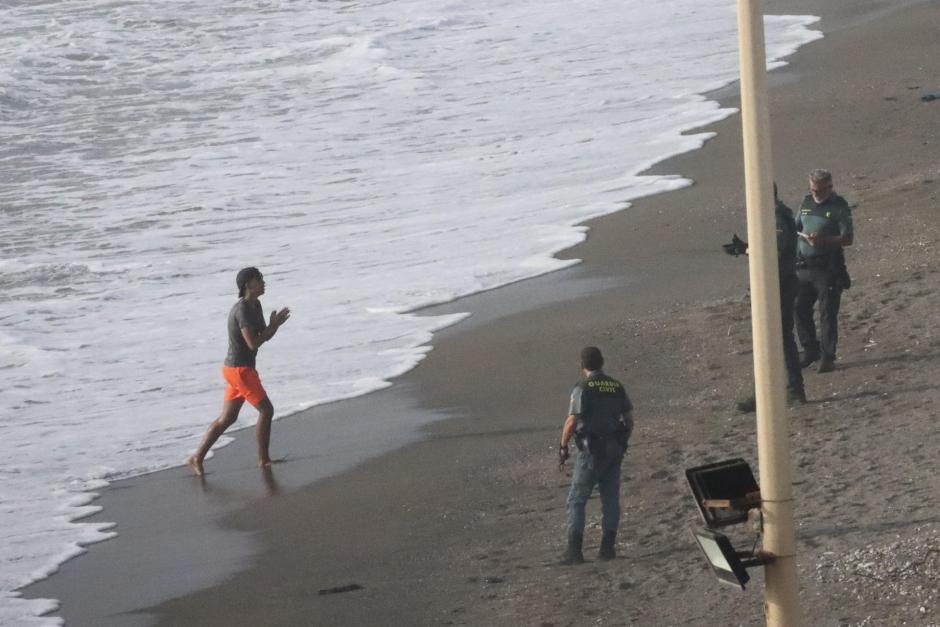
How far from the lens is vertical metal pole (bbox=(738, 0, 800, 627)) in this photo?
18.2ft

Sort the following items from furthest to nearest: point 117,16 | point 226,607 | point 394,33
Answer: point 117,16 < point 394,33 < point 226,607

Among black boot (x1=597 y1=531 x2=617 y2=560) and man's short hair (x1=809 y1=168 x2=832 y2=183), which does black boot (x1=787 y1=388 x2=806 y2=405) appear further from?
black boot (x1=597 y1=531 x2=617 y2=560)

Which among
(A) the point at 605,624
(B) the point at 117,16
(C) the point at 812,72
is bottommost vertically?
(A) the point at 605,624

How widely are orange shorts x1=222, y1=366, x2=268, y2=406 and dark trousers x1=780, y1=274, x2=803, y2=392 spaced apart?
403cm

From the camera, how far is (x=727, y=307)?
1441cm

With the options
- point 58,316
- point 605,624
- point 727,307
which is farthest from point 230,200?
point 605,624

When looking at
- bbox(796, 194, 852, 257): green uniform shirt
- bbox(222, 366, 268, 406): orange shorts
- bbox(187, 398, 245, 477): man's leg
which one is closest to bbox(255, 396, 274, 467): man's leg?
bbox(222, 366, 268, 406): orange shorts

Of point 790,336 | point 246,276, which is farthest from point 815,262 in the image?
point 246,276

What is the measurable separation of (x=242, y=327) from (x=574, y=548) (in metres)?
3.97

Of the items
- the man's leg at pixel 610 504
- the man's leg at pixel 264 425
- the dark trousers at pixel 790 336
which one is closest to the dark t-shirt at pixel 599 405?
the man's leg at pixel 610 504

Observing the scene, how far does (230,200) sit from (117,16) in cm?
2174

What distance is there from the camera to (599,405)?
9133 mm

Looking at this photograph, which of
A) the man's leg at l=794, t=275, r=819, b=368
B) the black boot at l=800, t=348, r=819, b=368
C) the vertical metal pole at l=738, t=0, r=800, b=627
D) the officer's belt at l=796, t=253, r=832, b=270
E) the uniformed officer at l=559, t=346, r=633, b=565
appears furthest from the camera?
the black boot at l=800, t=348, r=819, b=368

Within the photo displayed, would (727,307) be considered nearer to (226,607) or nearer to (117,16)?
(226,607)
